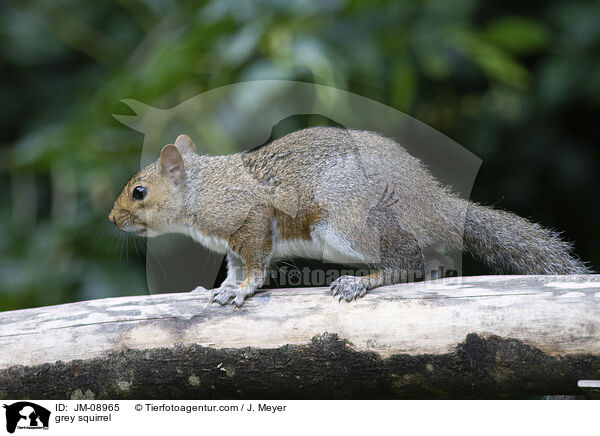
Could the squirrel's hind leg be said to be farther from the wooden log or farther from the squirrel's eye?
the squirrel's eye

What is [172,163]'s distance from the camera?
5.72 feet

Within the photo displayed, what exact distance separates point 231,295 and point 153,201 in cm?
36

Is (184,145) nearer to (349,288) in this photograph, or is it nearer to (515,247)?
(349,288)

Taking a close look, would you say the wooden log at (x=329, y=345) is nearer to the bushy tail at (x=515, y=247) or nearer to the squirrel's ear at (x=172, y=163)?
the bushy tail at (x=515, y=247)

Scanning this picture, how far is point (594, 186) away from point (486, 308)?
1.61 m

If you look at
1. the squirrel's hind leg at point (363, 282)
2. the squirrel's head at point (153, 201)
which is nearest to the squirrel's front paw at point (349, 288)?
the squirrel's hind leg at point (363, 282)

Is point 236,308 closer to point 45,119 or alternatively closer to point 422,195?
point 422,195

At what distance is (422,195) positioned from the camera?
1.63 meters

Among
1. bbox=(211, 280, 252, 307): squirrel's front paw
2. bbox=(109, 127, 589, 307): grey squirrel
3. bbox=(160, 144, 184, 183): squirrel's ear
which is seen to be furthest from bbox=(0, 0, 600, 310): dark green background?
bbox=(211, 280, 252, 307): squirrel's front paw

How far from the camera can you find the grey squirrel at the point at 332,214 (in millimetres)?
1604

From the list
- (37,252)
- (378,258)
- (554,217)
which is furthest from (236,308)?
(554,217)

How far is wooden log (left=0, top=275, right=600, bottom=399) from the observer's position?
1.36m
